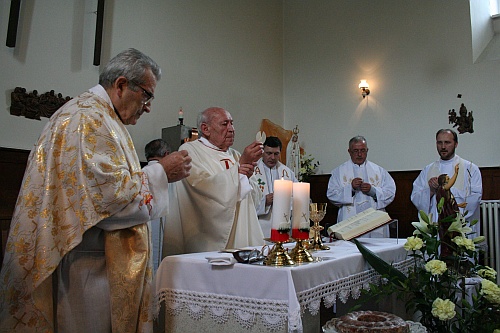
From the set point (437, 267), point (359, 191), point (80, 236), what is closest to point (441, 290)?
point (437, 267)

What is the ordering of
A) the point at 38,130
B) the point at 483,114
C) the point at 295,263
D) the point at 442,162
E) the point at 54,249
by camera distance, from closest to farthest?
the point at 54,249 < the point at 295,263 < the point at 38,130 < the point at 442,162 < the point at 483,114

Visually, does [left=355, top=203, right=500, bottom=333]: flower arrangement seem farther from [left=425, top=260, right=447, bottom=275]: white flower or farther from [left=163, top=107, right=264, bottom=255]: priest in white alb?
[left=163, top=107, right=264, bottom=255]: priest in white alb

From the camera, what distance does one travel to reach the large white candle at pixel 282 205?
7.30 feet

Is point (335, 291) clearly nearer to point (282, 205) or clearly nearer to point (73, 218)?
point (282, 205)

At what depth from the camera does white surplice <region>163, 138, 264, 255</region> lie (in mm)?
3207

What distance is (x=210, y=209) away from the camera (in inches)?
128

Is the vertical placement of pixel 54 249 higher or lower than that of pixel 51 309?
higher

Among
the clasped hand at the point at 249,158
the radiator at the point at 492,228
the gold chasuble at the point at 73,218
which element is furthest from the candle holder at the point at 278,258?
the radiator at the point at 492,228

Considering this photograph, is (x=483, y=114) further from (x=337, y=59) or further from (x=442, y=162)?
(x=337, y=59)

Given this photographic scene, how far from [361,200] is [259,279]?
4552 millimetres

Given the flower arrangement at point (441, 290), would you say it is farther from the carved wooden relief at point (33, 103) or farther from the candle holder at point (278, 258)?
the carved wooden relief at point (33, 103)

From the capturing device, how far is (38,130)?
5.24m

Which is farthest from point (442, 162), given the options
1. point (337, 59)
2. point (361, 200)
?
point (337, 59)

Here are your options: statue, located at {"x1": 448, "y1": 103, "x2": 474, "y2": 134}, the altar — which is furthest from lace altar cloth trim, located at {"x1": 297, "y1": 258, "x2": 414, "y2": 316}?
statue, located at {"x1": 448, "y1": 103, "x2": 474, "y2": 134}
